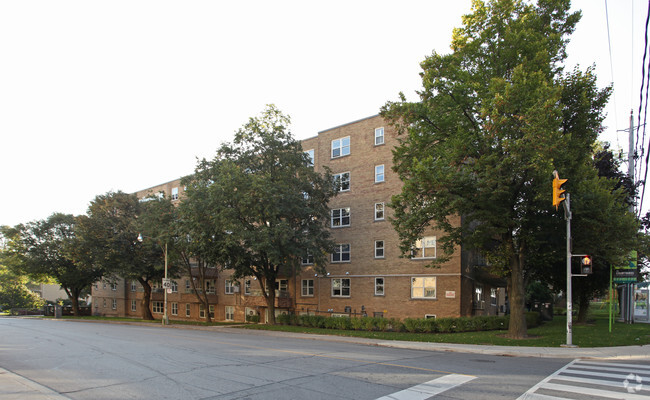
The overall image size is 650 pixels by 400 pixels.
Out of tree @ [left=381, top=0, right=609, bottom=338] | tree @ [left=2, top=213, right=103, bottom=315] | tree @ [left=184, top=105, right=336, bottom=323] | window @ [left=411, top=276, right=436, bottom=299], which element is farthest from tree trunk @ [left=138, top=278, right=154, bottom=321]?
tree @ [left=381, top=0, right=609, bottom=338]

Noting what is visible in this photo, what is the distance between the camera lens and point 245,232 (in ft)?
84.0

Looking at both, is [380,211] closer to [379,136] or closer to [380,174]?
[380,174]

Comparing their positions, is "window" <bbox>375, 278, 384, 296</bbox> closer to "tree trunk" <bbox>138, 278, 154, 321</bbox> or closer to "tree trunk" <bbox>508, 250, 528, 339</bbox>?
"tree trunk" <bbox>508, 250, 528, 339</bbox>

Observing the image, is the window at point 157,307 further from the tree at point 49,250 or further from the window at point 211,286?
the window at point 211,286

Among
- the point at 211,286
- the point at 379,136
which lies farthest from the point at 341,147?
the point at 211,286

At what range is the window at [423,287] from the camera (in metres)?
28.6

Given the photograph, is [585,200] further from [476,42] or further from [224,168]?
[224,168]

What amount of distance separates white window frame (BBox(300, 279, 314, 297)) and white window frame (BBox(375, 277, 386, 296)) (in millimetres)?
6340

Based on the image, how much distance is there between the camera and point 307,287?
35844 mm

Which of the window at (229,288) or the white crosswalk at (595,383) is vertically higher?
the white crosswalk at (595,383)

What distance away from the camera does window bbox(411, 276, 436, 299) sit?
28.6 metres

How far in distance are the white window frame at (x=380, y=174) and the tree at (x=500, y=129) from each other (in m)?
9.59

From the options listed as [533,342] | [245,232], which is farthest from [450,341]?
[245,232]

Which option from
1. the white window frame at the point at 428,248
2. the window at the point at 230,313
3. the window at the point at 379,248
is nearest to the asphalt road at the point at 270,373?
the white window frame at the point at 428,248
